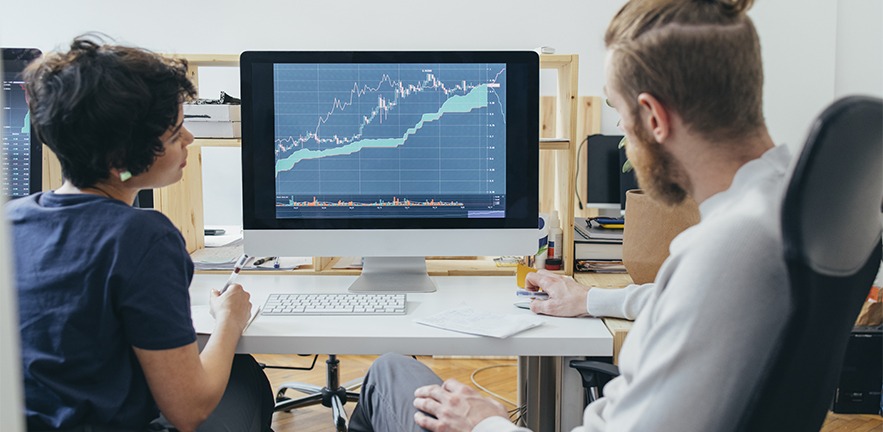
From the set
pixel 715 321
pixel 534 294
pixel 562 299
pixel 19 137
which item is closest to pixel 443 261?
pixel 534 294

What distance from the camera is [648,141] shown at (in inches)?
41.6

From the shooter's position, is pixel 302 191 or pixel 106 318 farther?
pixel 302 191

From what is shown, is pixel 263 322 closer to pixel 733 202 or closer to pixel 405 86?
pixel 405 86

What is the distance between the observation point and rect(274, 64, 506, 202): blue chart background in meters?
1.89

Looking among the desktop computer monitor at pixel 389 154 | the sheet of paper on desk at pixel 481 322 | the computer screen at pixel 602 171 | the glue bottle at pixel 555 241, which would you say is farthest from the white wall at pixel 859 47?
the sheet of paper on desk at pixel 481 322

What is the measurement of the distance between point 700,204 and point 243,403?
1019mm

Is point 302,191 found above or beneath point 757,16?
beneath

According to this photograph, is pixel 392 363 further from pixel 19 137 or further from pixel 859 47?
pixel 859 47

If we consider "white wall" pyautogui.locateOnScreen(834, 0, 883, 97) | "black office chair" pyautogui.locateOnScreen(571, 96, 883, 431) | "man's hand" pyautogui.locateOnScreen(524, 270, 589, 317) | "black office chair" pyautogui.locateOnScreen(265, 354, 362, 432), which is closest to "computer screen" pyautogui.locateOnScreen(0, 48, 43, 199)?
"black office chair" pyautogui.locateOnScreen(265, 354, 362, 432)

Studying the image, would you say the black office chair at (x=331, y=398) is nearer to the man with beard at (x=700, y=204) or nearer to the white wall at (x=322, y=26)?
the man with beard at (x=700, y=204)

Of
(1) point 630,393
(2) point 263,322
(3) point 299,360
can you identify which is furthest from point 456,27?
(1) point 630,393

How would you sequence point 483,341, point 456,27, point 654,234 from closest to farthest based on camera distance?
1. point 483,341
2. point 654,234
3. point 456,27

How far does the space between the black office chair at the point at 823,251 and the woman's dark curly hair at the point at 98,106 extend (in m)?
1.01

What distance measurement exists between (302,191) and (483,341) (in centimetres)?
63
